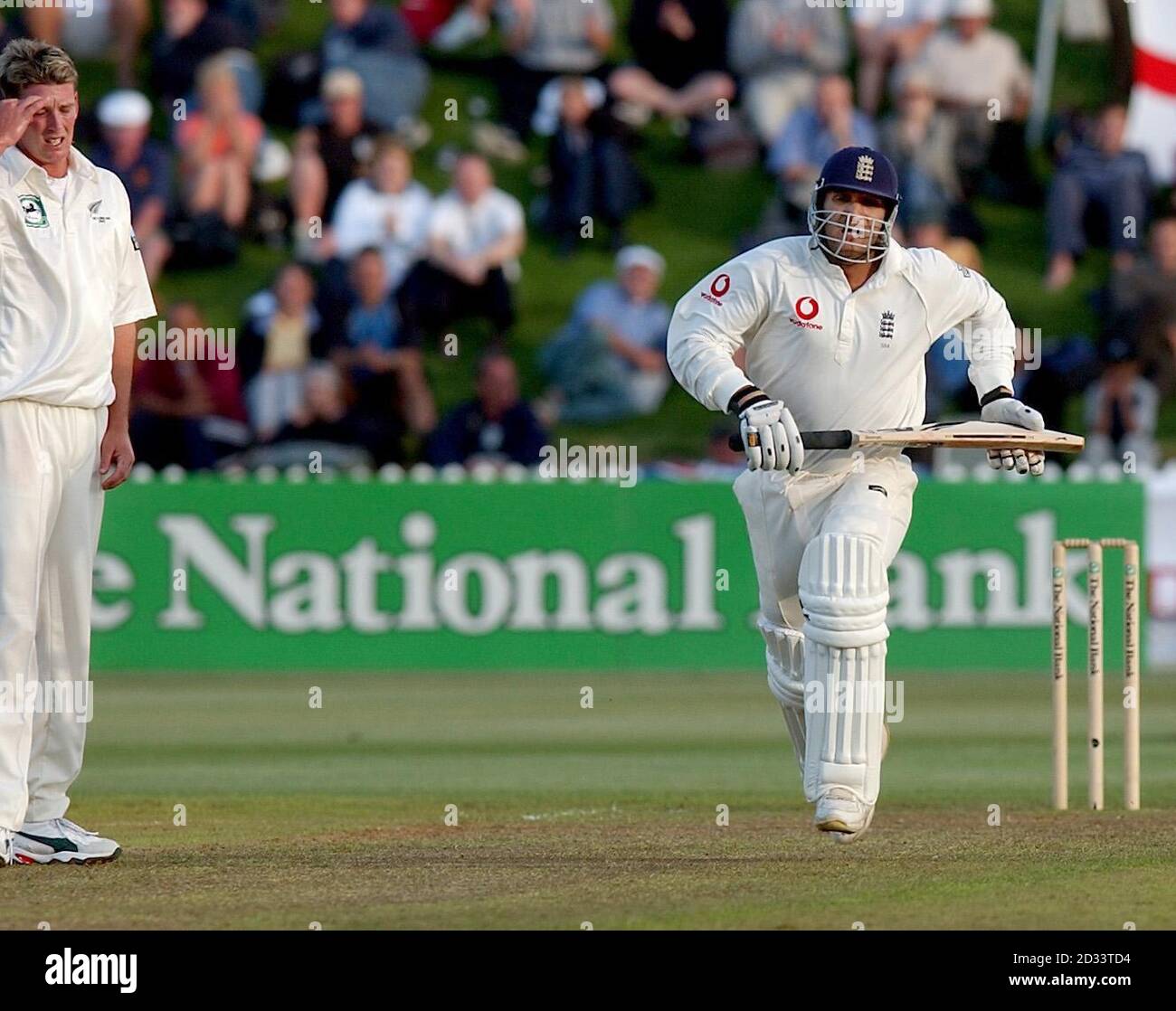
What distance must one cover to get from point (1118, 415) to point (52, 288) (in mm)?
10893

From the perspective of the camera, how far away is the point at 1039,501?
1447 cm

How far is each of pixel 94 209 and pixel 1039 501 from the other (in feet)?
28.1

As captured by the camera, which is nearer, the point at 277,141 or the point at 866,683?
the point at 866,683

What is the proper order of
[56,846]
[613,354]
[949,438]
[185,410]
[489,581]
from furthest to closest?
1. [613,354]
2. [185,410]
3. [489,581]
4. [949,438]
5. [56,846]

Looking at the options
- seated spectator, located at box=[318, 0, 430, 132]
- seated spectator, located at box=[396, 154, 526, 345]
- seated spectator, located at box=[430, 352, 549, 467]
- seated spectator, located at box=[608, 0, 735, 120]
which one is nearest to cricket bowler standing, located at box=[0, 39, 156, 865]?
seated spectator, located at box=[430, 352, 549, 467]

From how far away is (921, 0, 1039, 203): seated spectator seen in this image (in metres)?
18.5

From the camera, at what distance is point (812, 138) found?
59.3 ft

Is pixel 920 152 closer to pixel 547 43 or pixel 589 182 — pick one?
pixel 589 182

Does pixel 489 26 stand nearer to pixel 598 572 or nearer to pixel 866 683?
pixel 598 572

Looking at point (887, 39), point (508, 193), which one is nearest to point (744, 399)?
point (508, 193)

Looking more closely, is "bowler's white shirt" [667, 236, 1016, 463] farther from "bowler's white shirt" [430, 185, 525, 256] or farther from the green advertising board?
"bowler's white shirt" [430, 185, 525, 256]

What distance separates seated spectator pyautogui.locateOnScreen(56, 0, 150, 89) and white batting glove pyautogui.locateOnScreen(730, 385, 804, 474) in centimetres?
1323

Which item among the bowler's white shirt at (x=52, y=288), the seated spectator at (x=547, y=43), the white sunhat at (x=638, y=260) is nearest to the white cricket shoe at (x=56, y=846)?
the bowler's white shirt at (x=52, y=288)
